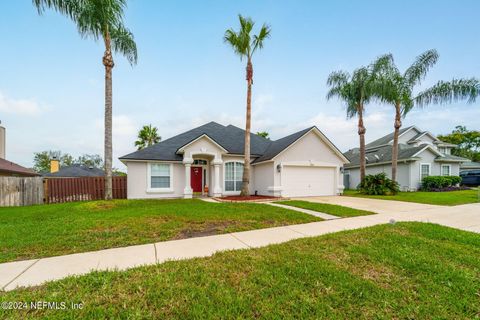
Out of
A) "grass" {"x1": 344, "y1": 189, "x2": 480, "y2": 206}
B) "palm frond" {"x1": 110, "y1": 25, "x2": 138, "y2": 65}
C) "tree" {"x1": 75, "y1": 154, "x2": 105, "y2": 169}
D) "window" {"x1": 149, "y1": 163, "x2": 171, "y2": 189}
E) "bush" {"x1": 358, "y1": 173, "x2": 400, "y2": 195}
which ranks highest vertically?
"palm frond" {"x1": 110, "y1": 25, "x2": 138, "y2": 65}

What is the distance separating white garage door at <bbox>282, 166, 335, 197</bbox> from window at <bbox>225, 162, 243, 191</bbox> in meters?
3.30

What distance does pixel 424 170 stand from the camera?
19328mm

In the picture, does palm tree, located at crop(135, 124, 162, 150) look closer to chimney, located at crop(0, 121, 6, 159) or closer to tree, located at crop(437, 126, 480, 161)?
chimney, located at crop(0, 121, 6, 159)

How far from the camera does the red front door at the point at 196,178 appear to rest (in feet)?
48.7

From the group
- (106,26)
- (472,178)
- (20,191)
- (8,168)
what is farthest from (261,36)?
(472,178)

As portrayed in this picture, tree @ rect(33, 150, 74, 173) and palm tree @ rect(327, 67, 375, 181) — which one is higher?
palm tree @ rect(327, 67, 375, 181)

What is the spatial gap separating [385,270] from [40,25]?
15.9m

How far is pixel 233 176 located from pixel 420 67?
55.1ft

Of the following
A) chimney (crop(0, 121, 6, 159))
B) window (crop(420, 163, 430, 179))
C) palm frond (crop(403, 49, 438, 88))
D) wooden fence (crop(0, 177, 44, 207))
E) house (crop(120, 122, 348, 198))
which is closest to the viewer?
wooden fence (crop(0, 177, 44, 207))

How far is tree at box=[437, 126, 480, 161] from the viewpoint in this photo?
38781mm

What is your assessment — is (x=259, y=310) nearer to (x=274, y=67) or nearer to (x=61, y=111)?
(x=274, y=67)

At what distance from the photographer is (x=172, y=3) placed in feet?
36.1

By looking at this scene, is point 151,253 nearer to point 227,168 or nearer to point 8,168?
point 227,168

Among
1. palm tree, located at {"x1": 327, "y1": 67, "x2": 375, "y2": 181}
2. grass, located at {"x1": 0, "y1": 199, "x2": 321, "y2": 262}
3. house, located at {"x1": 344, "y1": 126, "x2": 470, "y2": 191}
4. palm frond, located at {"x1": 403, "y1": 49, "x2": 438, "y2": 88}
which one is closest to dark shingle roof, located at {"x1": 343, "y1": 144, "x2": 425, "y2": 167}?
house, located at {"x1": 344, "y1": 126, "x2": 470, "y2": 191}
